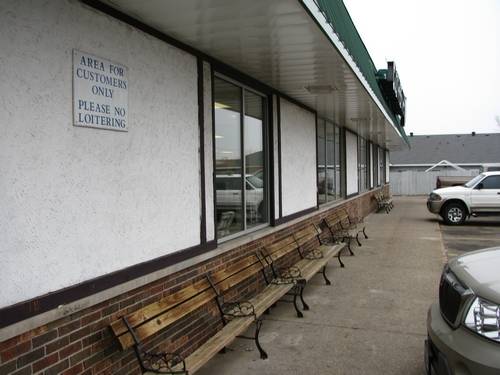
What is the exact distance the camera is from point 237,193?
6.25m

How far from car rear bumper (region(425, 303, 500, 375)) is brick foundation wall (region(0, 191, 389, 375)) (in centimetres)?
218

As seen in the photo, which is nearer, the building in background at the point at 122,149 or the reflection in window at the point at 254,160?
the building in background at the point at 122,149

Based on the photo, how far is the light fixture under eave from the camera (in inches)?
286

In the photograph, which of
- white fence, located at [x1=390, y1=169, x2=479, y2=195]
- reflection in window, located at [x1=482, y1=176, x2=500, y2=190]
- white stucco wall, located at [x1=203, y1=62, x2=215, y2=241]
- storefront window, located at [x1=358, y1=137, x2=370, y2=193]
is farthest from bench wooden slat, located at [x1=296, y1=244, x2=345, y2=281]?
white fence, located at [x1=390, y1=169, x2=479, y2=195]

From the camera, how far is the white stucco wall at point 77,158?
111 inches

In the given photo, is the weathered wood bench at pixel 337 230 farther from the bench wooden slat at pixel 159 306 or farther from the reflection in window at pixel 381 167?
the reflection in window at pixel 381 167

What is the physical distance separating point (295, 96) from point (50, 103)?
560cm

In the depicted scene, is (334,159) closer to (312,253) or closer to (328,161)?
(328,161)

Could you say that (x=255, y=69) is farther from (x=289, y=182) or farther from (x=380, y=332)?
(x=380, y=332)

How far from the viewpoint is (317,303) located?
6.50 m

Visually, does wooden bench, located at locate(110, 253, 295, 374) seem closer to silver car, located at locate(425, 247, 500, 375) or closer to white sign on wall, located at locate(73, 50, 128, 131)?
white sign on wall, located at locate(73, 50, 128, 131)

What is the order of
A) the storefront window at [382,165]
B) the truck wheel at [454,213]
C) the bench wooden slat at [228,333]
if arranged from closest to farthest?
1. the bench wooden slat at [228,333]
2. the truck wheel at [454,213]
3. the storefront window at [382,165]

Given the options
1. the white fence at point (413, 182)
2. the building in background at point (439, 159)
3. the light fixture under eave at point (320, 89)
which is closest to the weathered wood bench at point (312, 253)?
the light fixture under eave at point (320, 89)

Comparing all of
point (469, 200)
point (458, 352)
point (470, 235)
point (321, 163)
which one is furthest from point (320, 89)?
point (469, 200)
